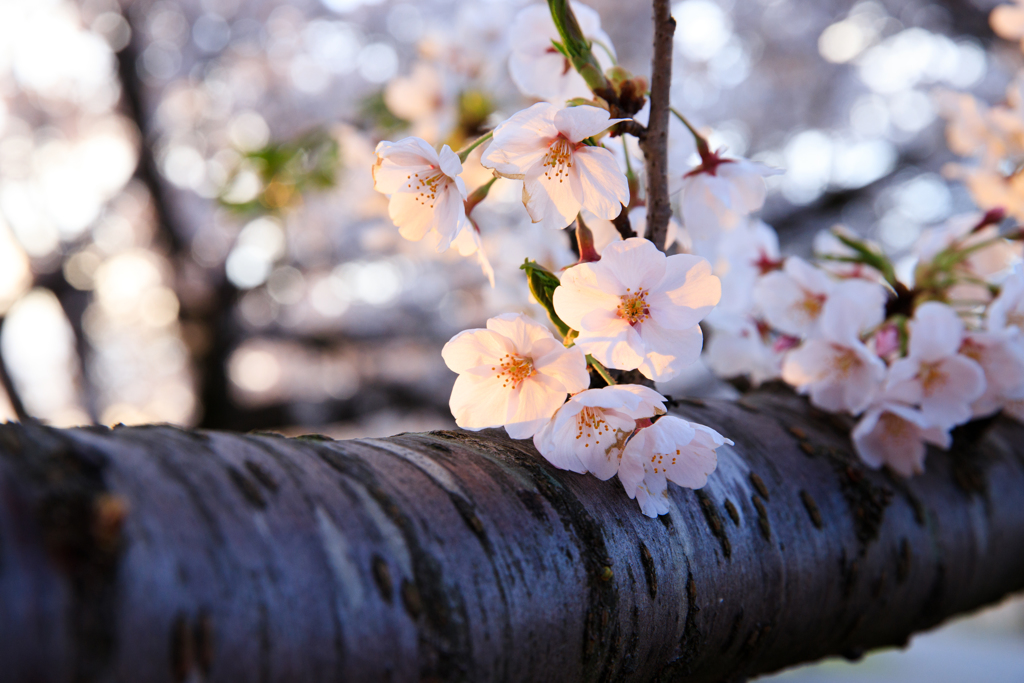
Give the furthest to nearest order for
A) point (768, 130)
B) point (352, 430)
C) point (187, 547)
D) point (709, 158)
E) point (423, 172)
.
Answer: point (352, 430) < point (768, 130) < point (709, 158) < point (423, 172) < point (187, 547)

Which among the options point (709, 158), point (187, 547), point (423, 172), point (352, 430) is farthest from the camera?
point (352, 430)

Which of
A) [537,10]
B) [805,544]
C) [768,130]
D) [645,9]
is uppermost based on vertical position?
[645,9]

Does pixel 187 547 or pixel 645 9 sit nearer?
pixel 187 547

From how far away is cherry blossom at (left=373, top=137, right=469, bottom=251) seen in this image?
27.8 inches

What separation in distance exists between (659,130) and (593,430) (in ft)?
1.18

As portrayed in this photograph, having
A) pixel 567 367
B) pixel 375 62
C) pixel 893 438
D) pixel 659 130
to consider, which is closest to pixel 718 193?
pixel 659 130

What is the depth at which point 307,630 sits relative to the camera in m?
0.44

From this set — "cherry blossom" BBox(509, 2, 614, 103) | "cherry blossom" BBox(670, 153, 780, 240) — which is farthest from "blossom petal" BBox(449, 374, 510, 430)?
"cherry blossom" BBox(509, 2, 614, 103)

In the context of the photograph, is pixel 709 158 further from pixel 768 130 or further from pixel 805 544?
pixel 768 130

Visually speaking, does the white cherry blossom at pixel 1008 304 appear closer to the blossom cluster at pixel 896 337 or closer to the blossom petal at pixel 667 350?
the blossom cluster at pixel 896 337

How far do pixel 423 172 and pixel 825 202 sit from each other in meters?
5.52

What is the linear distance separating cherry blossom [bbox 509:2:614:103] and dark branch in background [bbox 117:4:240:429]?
5.33 meters

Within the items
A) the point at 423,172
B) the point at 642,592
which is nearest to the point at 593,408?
the point at 642,592

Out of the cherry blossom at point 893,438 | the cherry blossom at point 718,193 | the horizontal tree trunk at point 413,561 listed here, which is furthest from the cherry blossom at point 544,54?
the cherry blossom at point 893,438
